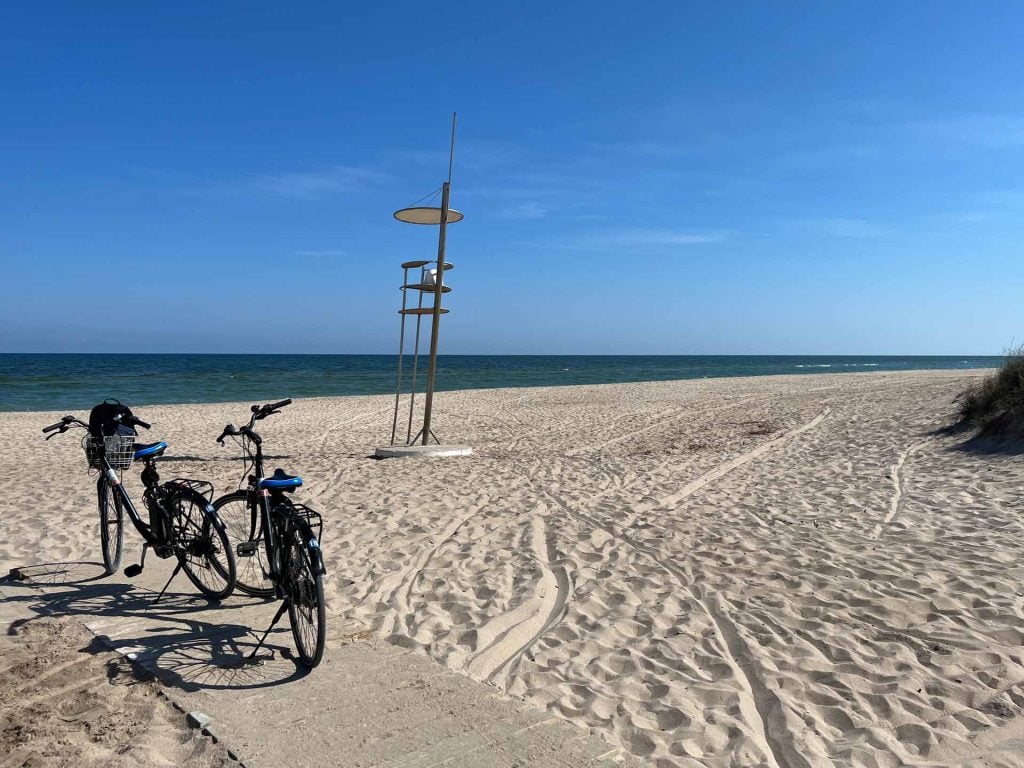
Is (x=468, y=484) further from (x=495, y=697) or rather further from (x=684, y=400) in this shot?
(x=684, y=400)

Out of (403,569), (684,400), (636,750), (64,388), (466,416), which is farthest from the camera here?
(64,388)

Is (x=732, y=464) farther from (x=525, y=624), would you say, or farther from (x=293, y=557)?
(x=293, y=557)

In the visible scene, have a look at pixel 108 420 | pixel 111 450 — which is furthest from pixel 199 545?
pixel 108 420

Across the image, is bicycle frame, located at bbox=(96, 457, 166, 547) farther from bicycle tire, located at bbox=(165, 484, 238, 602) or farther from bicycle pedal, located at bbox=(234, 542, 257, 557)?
bicycle pedal, located at bbox=(234, 542, 257, 557)

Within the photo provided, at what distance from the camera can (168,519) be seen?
4.60 metres

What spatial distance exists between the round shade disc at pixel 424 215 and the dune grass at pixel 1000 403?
25.9ft

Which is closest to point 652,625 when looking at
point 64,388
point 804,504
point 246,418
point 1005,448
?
point 804,504

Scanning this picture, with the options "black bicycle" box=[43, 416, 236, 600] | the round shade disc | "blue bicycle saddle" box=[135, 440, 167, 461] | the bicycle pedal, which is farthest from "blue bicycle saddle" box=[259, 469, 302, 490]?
the round shade disc

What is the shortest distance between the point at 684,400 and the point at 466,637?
20068mm

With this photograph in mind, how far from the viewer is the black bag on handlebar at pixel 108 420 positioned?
Result: 495 cm

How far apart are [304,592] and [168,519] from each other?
1.54 meters

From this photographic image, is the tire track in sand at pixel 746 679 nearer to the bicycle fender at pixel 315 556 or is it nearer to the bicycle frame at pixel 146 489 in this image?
the bicycle fender at pixel 315 556

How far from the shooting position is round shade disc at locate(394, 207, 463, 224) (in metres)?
10.3

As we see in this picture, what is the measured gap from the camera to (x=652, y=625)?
427cm
